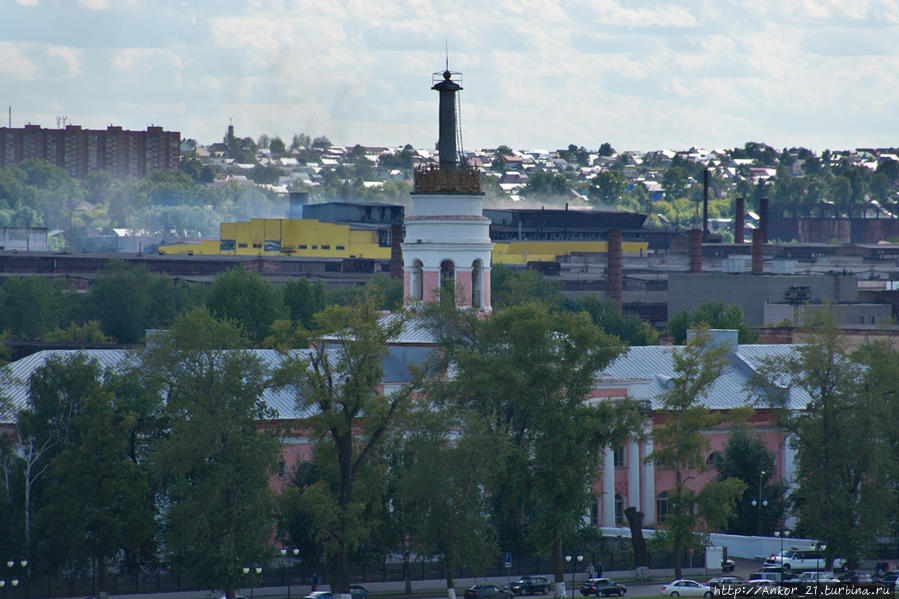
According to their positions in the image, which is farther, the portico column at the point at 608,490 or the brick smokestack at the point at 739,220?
the brick smokestack at the point at 739,220

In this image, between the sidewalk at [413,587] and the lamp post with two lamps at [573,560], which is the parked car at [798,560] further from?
the lamp post with two lamps at [573,560]

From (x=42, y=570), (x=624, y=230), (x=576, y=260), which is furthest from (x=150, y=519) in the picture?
(x=624, y=230)

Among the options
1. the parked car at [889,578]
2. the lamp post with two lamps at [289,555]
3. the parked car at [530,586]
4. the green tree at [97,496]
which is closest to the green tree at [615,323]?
the parked car at [530,586]

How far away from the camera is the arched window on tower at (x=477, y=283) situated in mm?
64062

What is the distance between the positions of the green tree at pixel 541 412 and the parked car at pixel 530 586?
1118mm

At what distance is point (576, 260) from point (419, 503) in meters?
105

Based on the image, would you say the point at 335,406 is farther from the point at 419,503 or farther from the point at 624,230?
the point at 624,230

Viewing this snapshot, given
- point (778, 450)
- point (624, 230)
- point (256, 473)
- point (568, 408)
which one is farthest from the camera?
point (624, 230)

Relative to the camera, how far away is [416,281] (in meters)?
64.4

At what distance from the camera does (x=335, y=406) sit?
5222 cm

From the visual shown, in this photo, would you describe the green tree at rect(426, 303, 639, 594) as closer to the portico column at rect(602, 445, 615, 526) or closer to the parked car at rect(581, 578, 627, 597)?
the parked car at rect(581, 578, 627, 597)

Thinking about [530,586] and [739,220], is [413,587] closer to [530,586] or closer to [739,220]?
[530,586]

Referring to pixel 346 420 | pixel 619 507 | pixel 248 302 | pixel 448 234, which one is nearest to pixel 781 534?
pixel 619 507

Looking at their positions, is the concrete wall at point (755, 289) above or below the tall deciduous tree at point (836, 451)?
above
